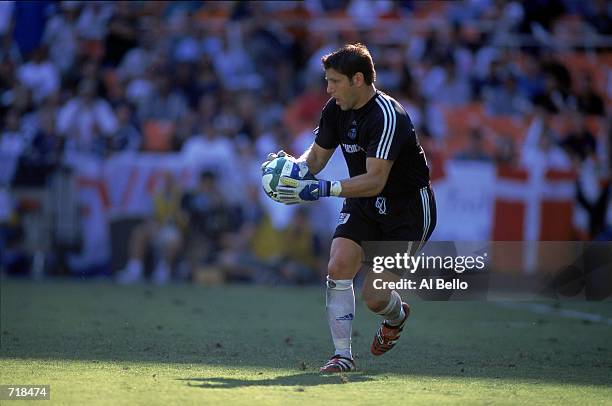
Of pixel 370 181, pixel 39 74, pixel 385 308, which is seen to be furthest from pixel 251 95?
pixel 370 181

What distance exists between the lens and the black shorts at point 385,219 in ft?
24.0

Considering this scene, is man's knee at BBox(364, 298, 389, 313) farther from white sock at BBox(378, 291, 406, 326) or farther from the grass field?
the grass field

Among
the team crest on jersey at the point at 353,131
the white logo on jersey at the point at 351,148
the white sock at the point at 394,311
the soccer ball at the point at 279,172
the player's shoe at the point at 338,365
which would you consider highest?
the team crest on jersey at the point at 353,131

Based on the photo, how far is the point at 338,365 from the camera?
6.82 meters

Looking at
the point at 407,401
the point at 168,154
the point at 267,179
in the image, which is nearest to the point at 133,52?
the point at 168,154

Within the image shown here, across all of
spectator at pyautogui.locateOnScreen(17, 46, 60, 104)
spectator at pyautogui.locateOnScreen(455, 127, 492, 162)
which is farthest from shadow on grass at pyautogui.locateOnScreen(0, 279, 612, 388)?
spectator at pyautogui.locateOnScreen(17, 46, 60, 104)

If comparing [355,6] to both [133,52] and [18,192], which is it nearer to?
[133,52]

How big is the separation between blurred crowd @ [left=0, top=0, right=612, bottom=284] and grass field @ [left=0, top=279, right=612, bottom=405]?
269cm

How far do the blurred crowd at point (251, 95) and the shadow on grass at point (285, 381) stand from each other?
8.91m

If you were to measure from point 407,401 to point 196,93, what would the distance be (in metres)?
12.2

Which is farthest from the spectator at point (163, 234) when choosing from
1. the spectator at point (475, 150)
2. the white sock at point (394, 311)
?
the white sock at point (394, 311)

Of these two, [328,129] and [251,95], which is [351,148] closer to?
[328,129]

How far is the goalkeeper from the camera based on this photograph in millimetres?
6878

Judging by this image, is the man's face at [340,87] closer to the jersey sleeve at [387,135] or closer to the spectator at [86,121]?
the jersey sleeve at [387,135]
